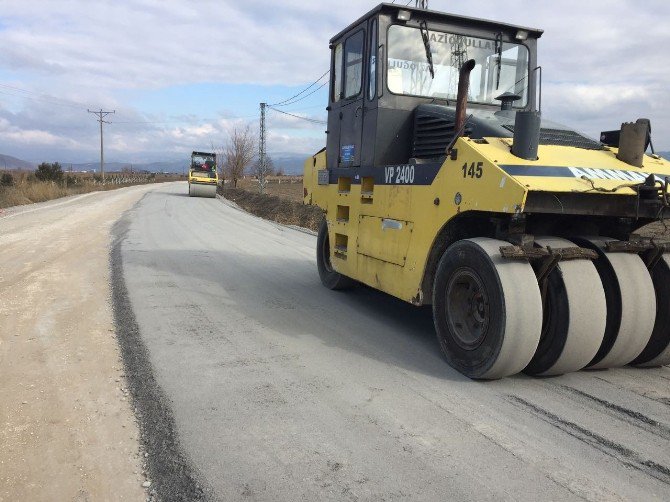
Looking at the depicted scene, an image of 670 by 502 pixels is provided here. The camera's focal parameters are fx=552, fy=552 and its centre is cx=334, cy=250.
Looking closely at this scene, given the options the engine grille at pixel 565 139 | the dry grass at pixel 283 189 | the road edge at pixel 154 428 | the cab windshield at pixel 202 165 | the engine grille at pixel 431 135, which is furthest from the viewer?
the cab windshield at pixel 202 165

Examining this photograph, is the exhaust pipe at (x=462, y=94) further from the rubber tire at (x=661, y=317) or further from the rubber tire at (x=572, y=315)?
the rubber tire at (x=661, y=317)

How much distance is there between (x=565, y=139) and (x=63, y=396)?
14.1 ft

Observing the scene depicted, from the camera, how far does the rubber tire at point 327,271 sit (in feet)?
23.6

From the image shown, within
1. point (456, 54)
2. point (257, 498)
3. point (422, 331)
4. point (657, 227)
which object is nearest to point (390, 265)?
point (422, 331)

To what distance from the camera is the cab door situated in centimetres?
598

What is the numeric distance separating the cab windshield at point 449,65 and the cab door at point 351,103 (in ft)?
1.59

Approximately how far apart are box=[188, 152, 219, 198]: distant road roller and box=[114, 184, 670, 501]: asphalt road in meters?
27.9

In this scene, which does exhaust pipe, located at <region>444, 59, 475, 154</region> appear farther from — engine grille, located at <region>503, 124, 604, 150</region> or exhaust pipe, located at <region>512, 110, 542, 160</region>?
exhaust pipe, located at <region>512, 110, 542, 160</region>

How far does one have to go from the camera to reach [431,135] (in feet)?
17.3

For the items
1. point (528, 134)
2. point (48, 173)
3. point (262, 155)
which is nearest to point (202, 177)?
point (262, 155)

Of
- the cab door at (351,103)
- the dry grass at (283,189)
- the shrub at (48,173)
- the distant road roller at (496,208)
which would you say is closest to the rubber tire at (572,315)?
the distant road roller at (496,208)

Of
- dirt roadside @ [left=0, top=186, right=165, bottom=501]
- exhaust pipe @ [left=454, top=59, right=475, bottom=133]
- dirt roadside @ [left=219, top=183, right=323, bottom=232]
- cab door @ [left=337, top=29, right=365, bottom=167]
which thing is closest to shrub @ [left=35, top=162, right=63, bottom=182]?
dirt roadside @ [left=219, top=183, right=323, bottom=232]

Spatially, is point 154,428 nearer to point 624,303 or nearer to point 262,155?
point 624,303

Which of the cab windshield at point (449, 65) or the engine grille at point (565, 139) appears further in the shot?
the cab windshield at point (449, 65)
